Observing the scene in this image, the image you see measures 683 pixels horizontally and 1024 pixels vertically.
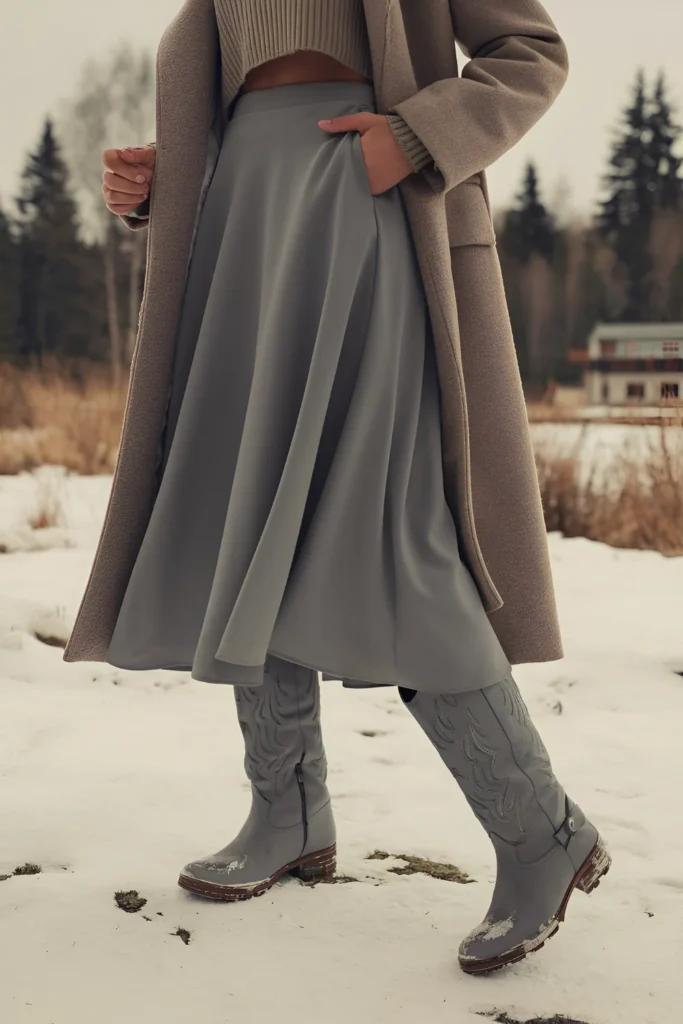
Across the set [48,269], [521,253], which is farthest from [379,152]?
[48,269]

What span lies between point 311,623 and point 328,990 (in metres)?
0.44

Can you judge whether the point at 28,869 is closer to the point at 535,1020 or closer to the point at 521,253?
the point at 535,1020

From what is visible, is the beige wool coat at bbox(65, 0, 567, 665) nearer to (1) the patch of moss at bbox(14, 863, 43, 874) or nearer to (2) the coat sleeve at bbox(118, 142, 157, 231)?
(2) the coat sleeve at bbox(118, 142, 157, 231)

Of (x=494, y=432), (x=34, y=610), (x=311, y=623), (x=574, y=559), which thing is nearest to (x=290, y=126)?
(x=494, y=432)

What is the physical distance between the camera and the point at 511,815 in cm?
127

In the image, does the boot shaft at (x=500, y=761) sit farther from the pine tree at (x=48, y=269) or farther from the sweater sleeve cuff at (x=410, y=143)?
the pine tree at (x=48, y=269)

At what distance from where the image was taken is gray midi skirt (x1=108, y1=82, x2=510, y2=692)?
122 cm

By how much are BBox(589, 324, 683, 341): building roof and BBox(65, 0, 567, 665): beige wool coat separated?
121 inches

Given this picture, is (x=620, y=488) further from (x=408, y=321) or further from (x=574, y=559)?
(x=408, y=321)

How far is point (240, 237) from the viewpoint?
54.0 inches

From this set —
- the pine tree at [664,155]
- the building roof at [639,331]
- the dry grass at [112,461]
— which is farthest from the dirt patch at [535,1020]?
the pine tree at [664,155]

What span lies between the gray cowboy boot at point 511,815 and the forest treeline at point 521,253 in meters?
3.42

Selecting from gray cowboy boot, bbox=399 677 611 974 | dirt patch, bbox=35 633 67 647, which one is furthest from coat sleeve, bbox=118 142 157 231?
dirt patch, bbox=35 633 67 647

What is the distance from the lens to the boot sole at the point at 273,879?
149 cm
